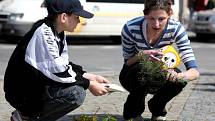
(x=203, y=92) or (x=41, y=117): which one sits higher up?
(x=41, y=117)

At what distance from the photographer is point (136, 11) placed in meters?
17.1

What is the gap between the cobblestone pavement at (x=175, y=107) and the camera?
637 centimetres

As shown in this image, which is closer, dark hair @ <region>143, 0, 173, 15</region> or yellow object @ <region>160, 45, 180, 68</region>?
dark hair @ <region>143, 0, 173, 15</region>

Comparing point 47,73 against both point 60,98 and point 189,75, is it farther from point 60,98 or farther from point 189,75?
point 189,75

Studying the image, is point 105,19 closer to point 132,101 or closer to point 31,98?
point 132,101

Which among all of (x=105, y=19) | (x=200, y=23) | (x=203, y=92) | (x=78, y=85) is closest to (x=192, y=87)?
(x=203, y=92)

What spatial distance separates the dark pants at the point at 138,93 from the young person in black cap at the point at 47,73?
909mm

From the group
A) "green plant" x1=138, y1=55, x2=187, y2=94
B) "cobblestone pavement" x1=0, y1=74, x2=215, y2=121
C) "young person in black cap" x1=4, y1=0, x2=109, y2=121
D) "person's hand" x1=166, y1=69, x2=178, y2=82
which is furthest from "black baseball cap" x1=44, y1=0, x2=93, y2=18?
"cobblestone pavement" x1=0, y1=74, x2=215, y2=121

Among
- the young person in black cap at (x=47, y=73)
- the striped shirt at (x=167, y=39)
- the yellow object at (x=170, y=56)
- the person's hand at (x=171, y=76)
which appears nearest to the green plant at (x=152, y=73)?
the person's hand at (x=171, y=76)

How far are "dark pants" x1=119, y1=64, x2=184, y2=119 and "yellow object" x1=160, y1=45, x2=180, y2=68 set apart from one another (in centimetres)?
20

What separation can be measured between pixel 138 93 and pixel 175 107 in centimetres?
132

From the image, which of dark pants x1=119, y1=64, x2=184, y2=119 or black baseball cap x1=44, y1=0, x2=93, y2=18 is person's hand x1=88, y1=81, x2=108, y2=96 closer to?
black baseball cap x1=44, y1=0, x2=93, y2=18

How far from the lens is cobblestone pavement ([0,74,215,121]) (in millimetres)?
6367

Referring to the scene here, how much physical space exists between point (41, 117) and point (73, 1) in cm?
97
